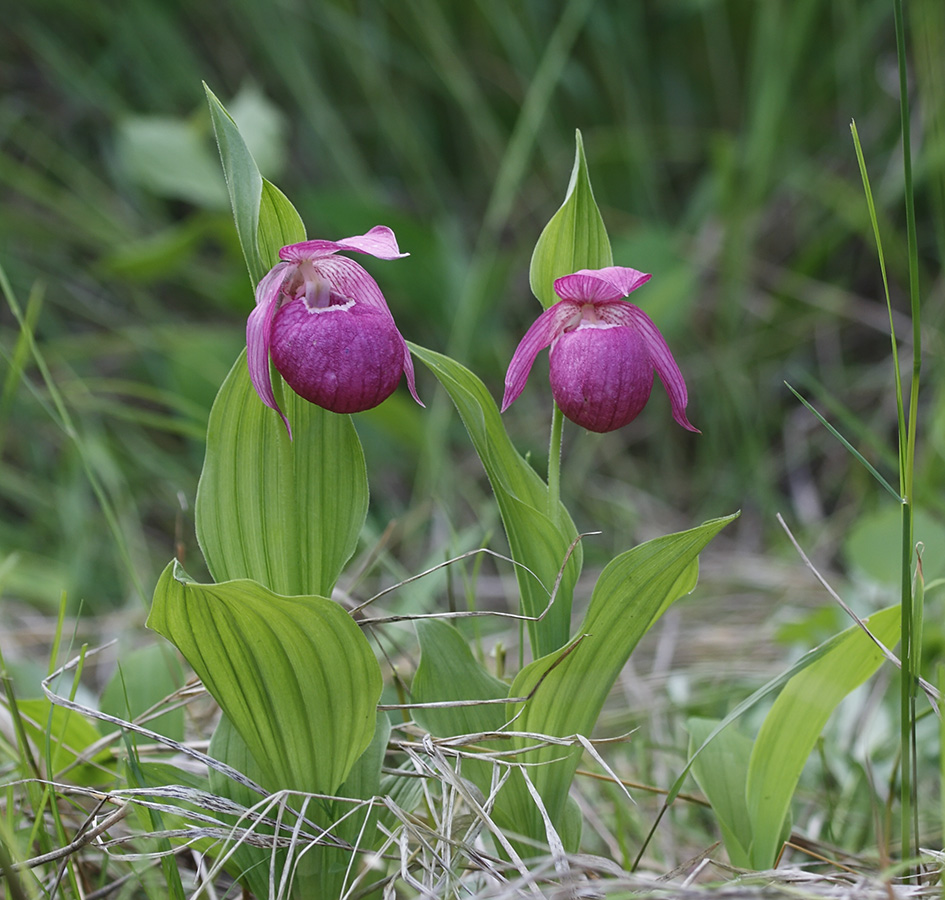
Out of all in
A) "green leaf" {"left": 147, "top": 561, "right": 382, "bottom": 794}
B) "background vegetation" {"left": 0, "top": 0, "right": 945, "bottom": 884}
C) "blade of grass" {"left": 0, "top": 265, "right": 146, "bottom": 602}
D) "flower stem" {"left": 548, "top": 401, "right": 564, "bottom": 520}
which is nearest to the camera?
"green leaf" {"left": 147, "top": 561, "right": 382, "bottom": 794}

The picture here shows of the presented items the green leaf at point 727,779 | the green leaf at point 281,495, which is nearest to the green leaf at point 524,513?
the green leaf at point 281,495

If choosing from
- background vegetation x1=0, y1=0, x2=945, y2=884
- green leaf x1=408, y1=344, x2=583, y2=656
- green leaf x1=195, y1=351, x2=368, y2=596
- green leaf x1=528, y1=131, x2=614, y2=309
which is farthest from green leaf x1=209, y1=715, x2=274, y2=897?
background vegetation x1=0, y1=0, x2=945, y2=884

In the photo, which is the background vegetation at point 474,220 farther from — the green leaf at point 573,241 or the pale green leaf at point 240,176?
the pale green leaf at point 240,176

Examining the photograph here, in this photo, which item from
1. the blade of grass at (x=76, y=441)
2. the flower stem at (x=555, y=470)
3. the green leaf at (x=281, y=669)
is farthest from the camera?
the blade of grass at (x=76, y=441)

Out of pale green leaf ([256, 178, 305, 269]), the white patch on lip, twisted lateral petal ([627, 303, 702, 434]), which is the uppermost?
pale green leaf ([256, 178, 305, 269])

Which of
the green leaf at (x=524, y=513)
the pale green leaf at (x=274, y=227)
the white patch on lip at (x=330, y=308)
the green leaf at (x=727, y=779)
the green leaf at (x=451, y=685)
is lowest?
the green leaf at (x=727, y=779)

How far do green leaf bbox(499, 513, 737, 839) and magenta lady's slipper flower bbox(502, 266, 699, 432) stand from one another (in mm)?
132

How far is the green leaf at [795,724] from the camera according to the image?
34.5 inches

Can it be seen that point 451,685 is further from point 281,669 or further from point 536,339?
point 536,339

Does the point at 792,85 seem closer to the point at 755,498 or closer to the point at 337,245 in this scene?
the point at 755,498

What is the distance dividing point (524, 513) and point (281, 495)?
25 centimetres

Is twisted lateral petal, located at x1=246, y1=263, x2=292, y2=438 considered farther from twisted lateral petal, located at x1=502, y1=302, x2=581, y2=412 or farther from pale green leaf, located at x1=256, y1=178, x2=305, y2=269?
twisted lateral petal, located at x1=502, y1=302, x2=581, y2=412

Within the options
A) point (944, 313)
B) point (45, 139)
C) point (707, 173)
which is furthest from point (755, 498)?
point (45, 139)

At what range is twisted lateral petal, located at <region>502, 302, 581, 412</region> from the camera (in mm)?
895
